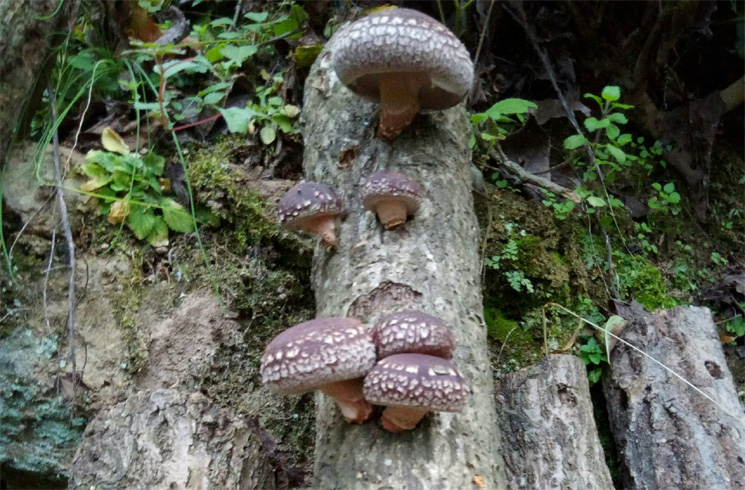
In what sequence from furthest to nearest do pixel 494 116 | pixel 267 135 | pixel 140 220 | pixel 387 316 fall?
pixel 267 135 → pixel 494 116 → pixel 140 220 → pixel 387 316

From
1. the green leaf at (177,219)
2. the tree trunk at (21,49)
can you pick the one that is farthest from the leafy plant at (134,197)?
the tree trunk at (21,49)

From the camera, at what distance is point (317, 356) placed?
1.84 m

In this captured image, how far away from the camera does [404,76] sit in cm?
266

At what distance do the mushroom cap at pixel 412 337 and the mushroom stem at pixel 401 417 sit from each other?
0.20 m

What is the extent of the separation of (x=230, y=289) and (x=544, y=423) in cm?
202

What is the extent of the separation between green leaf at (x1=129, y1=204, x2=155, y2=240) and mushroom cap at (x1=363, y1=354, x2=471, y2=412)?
2320mm

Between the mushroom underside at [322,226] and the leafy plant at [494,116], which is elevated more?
the leafy plant at [494,116]

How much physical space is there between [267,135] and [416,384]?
8.91 feet

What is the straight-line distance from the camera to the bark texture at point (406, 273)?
2.07 m

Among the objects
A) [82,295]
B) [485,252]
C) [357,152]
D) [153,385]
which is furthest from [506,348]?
[82,295]

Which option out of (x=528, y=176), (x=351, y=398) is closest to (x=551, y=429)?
(x=351, y=398)

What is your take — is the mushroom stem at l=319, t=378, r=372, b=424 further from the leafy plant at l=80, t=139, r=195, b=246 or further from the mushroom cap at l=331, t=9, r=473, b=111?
the leafy plant at l=80, t=139, r=195, b=246

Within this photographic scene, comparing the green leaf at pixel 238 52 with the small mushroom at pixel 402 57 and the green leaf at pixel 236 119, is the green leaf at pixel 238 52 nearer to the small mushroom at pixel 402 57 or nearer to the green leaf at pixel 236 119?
the green leaf at pixel 236 119

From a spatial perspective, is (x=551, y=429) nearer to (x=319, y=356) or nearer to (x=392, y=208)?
(x=392, y=208)
